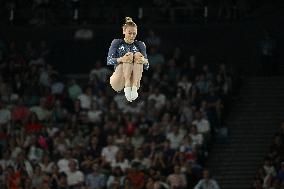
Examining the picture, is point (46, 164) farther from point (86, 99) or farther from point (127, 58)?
point (127, 58)

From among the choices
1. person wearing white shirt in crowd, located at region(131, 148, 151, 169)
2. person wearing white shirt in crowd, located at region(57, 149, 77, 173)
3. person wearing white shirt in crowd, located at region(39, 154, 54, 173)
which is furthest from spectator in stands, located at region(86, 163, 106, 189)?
person wearing white shirt in crowd, located at region(39, 154, 54, 173)

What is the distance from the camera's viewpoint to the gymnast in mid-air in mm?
14328

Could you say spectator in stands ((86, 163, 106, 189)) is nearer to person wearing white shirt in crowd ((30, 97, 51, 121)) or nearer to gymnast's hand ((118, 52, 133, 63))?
person wearing white shirt in crowd ((30, 97, 51, 121))

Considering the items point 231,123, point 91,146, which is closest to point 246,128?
point 231,123

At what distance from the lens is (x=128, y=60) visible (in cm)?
1430

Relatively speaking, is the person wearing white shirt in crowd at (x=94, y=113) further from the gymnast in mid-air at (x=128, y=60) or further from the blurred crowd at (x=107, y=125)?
the gymnast in mid-air at (x=128, y=60)

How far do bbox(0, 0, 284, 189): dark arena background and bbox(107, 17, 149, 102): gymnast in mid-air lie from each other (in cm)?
540

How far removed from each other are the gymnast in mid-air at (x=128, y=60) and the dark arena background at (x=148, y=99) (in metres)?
5.40

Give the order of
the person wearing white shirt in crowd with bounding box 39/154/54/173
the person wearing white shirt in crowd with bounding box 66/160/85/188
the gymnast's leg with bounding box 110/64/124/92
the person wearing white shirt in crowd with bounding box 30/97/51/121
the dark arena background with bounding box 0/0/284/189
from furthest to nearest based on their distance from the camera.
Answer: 1. the person wearing white shirt in crowd with bounding box 30/97/51/121
2. the person wearing white shirt in crowd with bounding box 39/154/54/173
3. the dark arena background with bounding box 0/0/284/189
4. the person wearing white shirt in crowd with bounding box 66/160/85/188
5. the gymnast's leg with bounding box 110/64/124/92

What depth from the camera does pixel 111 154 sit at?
21.0 meters

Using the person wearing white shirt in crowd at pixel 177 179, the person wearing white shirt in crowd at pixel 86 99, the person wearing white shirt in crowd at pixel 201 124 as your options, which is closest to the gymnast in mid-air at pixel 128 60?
the person wearing white shirt in crowd at pixel 177 179

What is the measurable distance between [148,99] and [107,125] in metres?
1.36

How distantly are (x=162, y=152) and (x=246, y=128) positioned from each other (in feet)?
10.2

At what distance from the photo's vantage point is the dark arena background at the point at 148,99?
20.6 m
